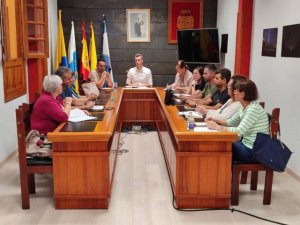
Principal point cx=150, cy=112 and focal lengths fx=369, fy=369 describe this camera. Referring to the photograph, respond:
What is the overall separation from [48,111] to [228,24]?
4.23 m

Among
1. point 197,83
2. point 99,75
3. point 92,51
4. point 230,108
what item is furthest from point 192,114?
point 92,51

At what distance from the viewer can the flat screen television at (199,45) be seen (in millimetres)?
6656

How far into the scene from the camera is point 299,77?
3.86 m

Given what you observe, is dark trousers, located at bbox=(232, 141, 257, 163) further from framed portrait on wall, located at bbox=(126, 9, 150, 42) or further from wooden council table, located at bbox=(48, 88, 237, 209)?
framed portrait on wall, located at bbox=(126, 9, 150, 42)

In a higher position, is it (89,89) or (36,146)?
(89,89)

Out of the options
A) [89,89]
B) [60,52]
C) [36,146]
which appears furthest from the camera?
[60,52]

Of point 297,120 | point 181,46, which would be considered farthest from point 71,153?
point 181,46

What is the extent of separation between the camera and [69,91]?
454 cm

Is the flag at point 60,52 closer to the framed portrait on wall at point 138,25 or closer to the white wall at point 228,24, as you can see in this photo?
the framed portrait on wall at point 138,25

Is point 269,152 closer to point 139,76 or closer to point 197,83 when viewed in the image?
point 197,83

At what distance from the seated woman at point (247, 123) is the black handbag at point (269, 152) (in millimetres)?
111

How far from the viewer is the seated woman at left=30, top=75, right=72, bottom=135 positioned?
335 centimetres

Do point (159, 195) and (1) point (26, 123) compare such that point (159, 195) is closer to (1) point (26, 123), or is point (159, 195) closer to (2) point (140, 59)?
(1) point (26, 123)

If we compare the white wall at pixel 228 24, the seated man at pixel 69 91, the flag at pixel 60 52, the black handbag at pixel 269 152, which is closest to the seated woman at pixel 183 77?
the white wall at pixel 228 24
